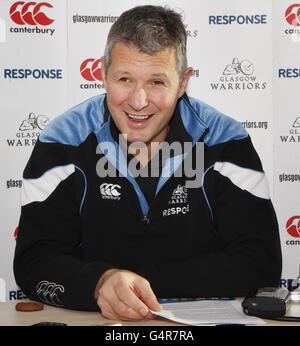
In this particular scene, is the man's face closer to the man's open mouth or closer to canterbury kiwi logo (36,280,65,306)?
the man's open mouth

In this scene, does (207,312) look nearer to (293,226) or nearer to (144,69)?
(144,69)

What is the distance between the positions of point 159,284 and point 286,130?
9.00ft

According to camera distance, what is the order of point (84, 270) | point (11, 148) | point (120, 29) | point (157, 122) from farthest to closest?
point (11, 148) → point (157, 122) → point (120, 29) → point (84, 270)

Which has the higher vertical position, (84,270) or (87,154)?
(87,154)

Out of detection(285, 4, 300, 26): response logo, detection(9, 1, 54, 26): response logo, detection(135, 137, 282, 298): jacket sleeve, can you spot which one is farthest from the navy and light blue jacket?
detection(285, 4, 300, 26): response logo

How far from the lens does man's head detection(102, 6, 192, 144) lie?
1.77 m

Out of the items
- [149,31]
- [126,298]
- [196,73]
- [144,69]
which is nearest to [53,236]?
[126,298]

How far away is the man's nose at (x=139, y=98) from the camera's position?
6.00 feet

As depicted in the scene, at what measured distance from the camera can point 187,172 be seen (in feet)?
6.31

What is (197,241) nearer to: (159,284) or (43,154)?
(159,284)

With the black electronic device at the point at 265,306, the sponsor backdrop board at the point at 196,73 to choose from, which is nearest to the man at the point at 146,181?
the black electronic device at the point at 265,306

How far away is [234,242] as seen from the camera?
1.75 metres

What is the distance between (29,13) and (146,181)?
97.5 inches

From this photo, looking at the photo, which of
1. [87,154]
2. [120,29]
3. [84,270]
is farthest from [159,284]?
[120,29]
